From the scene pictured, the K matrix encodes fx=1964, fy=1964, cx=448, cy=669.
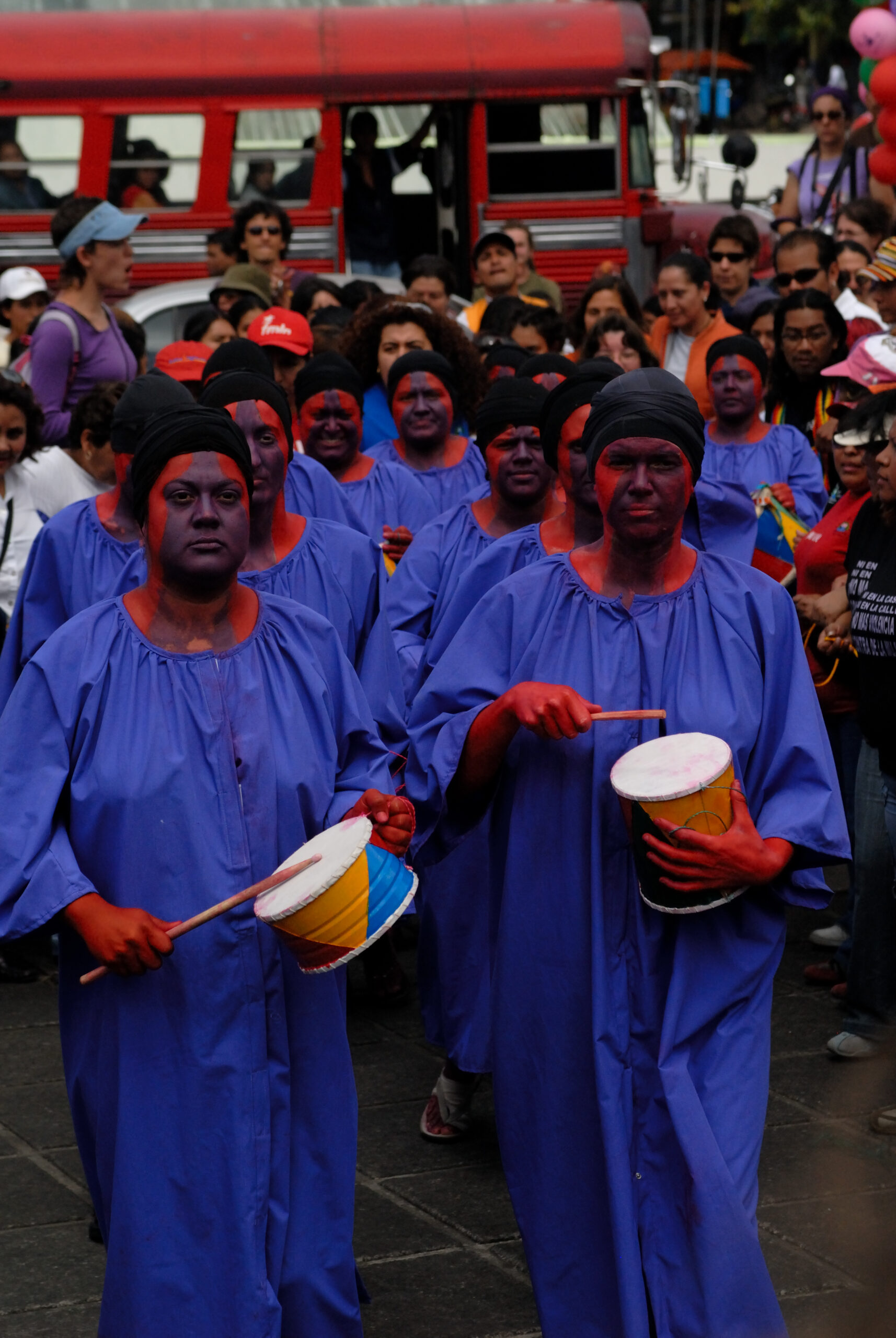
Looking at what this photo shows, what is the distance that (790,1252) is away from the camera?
4520 millimetres

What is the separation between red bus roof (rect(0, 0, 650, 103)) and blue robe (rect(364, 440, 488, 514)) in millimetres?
8275

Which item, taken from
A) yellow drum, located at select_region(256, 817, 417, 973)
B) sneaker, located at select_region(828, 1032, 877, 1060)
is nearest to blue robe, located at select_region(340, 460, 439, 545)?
sneaker, located at select_region(828, 1032, 877, 1060)

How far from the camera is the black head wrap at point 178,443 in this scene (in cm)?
387

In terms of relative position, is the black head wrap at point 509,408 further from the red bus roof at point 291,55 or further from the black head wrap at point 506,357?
the red bus roof at point 291,55

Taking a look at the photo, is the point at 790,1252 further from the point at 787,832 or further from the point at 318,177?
the point at 318,177

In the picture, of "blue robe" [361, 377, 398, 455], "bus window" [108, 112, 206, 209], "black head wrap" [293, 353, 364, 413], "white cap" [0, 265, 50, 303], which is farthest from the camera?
"bus window" [108, 112, 206, 209]

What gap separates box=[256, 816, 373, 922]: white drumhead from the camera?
3463 mm

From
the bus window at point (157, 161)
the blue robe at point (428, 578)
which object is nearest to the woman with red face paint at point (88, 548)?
the blue robe at point (428, 578)

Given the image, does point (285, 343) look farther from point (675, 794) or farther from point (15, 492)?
point (675, 794)

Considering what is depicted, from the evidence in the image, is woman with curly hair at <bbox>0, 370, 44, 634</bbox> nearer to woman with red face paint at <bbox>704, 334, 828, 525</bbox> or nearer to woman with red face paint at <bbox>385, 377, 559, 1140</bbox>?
woman with red face paint at <bbox>385, 377, 559, 1140</bbox>

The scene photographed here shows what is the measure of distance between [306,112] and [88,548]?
35.0 ft

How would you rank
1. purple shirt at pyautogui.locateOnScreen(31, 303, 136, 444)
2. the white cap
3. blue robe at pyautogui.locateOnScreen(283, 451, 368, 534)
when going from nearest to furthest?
blue robe at pyautogui.locateOnScreen(283, 451, 368, 534) → purple shirt at pyautogui.locateOnScreen(31, 303, 136, 444) → the white cap

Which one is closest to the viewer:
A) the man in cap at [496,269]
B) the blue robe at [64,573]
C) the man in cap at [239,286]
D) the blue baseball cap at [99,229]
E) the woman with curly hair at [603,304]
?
the blue robe at [64,573]

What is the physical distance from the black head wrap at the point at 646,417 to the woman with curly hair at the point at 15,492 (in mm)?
3521
